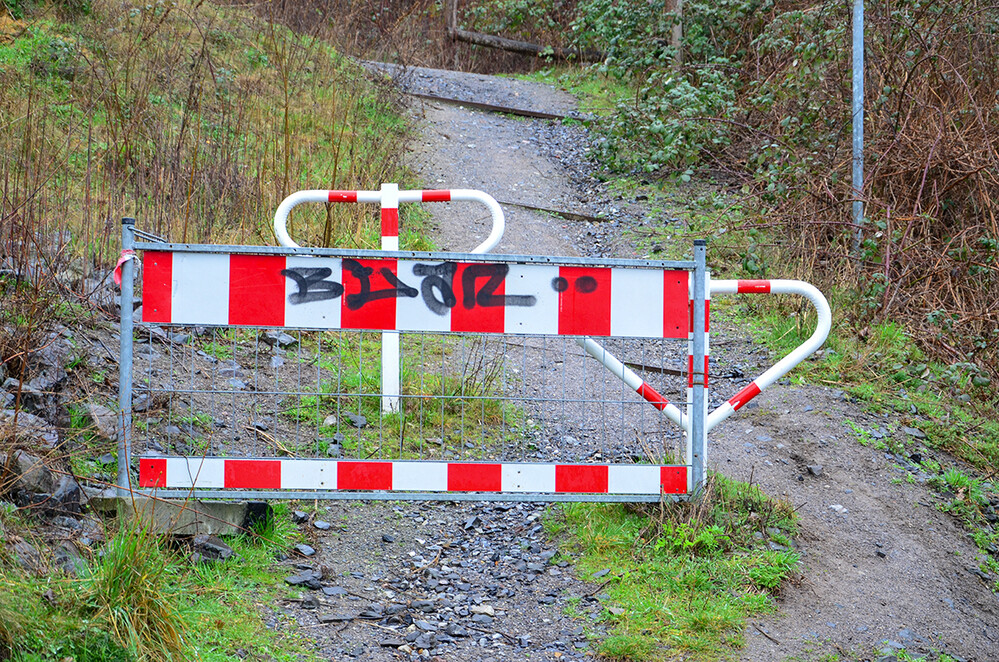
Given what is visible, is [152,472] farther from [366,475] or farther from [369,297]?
[369,297]

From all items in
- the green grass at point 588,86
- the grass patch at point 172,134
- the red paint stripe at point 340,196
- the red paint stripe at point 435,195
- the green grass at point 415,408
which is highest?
the green grass at point 588,86

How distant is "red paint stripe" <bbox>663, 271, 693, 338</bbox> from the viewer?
375 centimetres

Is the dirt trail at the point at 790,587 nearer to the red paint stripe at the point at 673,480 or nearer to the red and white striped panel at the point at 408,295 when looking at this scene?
the red paint stripe at the point at 673,480

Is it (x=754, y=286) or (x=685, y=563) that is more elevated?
(x=754, y=286)

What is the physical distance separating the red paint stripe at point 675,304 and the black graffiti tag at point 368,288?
3.85 ft

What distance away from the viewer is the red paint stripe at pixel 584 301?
Answer: 12.1ft

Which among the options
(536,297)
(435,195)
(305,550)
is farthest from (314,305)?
(435,195)

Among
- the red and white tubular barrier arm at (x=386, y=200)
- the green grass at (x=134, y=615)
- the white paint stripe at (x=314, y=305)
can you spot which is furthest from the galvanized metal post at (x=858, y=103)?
the green grass at (x=134, y=615)

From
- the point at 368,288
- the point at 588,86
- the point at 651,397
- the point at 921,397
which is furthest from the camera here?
the point at 588,86

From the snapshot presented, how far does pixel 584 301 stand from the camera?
3695 mm

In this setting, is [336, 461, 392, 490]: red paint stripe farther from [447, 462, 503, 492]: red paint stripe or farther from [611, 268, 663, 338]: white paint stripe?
[611, 268, 663, 338]: white paint stripe

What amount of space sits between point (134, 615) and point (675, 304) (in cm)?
254

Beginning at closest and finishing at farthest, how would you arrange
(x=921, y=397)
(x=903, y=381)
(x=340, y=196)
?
(x=340, y=196), (x=921, y=397), (x=903, y=381)

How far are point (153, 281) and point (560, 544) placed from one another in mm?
2278
